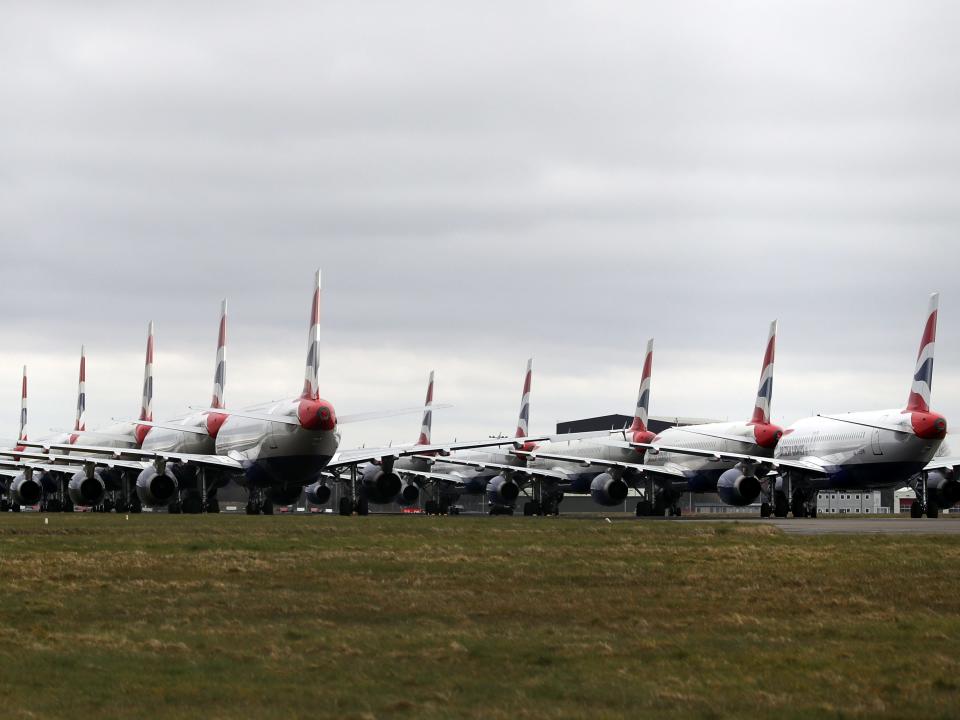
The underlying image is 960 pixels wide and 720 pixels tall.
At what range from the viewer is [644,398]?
83.9 meters

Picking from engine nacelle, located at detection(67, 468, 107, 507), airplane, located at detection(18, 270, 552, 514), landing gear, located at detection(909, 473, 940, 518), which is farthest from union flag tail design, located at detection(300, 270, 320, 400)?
landing gear, located at detection(909, 473, 940, 518)

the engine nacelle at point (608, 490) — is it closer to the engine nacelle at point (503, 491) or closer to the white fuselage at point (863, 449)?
the white fuselage at point (863, 449)

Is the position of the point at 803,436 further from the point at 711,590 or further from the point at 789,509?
the point at 711,590

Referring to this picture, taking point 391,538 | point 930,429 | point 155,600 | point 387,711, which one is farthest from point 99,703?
point 930,429

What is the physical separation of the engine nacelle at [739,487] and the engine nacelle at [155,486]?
2629cm

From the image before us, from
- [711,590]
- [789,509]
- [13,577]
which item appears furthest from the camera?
[789,509]

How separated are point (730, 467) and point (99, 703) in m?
63.5

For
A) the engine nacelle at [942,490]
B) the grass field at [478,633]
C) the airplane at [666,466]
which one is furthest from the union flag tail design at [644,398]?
the grass field at [478,633]

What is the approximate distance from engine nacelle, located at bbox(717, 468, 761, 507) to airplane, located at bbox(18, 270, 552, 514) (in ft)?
37.8

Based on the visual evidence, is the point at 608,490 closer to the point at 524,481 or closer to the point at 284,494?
the point at 524,481

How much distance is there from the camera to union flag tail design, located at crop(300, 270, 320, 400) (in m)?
64.5

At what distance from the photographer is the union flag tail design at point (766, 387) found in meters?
73.8

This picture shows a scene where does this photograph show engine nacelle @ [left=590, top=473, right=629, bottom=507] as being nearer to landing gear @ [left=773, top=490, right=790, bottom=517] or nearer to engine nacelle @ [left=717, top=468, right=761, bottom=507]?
engine nacelle @ [left=717, top=468, right=761, bottom=507]

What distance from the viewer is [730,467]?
73.6 metres
